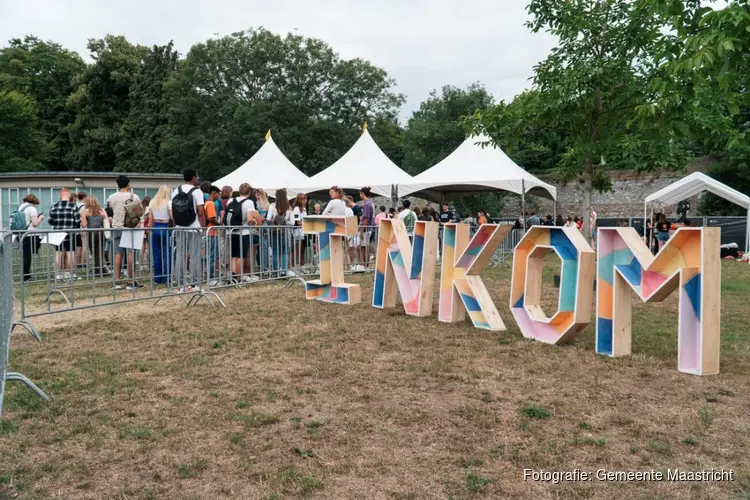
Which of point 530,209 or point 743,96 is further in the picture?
point 530,209

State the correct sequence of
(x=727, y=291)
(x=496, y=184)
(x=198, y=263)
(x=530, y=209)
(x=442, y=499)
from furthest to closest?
(x=530, y=209)
(x=496, y=184)
(x=727, y=291)
(x=198, y=263)
(x=442, y=499)

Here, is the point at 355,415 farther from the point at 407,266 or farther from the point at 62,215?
the point at 62,215

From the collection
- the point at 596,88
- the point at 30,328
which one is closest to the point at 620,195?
the point at 596,88

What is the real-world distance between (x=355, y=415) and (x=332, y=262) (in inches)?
209

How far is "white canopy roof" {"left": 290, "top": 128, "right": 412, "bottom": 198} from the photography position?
18.2 metres

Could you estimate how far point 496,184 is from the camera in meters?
16.7

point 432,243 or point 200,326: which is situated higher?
point 432,243

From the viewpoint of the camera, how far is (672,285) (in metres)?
5.52

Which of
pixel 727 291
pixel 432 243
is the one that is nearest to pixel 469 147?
pixel 727 291

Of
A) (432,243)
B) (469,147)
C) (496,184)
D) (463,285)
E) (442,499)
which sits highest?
(469,147)

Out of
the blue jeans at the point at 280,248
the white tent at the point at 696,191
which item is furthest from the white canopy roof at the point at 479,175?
the blue jeans at the point at 280,248

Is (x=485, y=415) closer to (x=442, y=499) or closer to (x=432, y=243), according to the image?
(x=442, y=499)

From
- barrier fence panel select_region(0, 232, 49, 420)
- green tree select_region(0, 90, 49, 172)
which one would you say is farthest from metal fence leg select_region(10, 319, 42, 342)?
green tree select_region(0, 90, 49, 172)

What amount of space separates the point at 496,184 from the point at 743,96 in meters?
10.9
